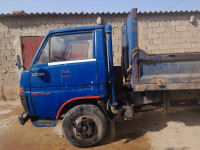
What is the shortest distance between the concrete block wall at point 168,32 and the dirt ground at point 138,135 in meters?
3.14

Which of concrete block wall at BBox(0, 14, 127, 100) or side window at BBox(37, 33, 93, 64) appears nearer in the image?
side window at BBox(37, 33, 93, 64)

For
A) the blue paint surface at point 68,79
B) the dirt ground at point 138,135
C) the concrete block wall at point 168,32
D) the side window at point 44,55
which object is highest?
the concrete block wall at point 168,32

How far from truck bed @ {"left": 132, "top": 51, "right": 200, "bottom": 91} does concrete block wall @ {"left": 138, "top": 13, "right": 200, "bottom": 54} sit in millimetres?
3758

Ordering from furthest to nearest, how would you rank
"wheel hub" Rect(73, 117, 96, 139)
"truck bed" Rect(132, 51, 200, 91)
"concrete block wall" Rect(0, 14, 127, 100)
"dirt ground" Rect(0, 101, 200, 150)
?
"concrete block wall" Rect(0, 14, 127, 100) → "dirt ground" Rect(0, 101, 200, 150) → "wheel hub" Rect(73, 117, 96, 139) → "truck bed" Rect(132, 51, 200, 91)

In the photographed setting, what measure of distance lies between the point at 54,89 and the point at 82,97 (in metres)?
0.58

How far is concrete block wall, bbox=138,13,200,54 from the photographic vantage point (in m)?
5.93

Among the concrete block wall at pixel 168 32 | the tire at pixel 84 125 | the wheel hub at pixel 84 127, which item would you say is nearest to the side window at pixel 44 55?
the tire at pixel 84 125

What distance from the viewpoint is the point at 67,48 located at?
2658 millimetres

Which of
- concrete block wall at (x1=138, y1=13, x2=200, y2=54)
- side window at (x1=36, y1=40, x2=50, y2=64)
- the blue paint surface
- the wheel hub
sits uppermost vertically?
concrete block wall at (x1=138, y1=13, x2=200, y2=54)

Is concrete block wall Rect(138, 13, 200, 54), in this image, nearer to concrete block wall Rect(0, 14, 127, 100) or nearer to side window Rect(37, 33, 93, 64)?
concrete block wall Rect(0, 14, 127, 100)

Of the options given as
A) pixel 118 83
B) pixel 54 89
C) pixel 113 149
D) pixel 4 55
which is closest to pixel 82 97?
pixel 54 89

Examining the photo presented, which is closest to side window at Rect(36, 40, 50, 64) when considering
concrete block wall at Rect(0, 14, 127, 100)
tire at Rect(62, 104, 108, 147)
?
tire at Rect(62, 104, 108, 147)

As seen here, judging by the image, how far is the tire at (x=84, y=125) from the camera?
2.57 m

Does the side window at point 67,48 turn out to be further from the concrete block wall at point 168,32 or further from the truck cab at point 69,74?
the concrete block wall at point 168,32
